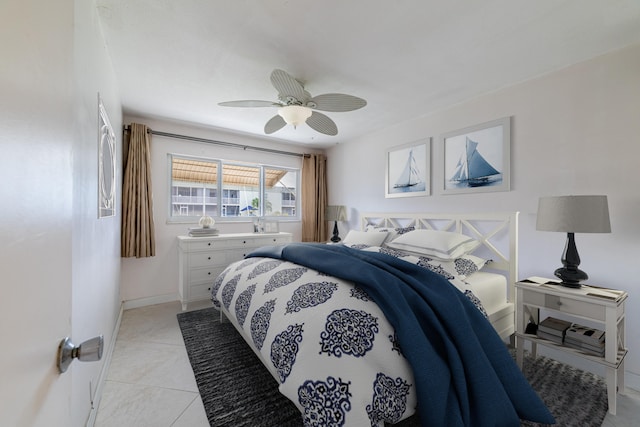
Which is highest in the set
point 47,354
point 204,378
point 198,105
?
point 198,105

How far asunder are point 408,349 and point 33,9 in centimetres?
154

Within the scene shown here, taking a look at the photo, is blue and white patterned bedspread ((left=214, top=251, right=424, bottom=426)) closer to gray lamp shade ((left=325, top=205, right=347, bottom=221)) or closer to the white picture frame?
the white picture frame

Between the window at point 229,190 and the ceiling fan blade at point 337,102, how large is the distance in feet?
7.52

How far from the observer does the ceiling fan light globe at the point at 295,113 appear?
2.35m

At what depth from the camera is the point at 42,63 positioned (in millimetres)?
455

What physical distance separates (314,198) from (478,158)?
2699mm

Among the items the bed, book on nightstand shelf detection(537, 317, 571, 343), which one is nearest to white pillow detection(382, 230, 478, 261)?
the bed

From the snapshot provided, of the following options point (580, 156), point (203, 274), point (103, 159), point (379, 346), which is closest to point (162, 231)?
point (203, 274)

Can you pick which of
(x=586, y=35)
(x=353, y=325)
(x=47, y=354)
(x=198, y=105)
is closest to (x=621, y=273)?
(x=586, y=35)

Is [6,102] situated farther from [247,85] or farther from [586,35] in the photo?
[586,35]

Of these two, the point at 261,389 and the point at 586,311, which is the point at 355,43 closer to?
the point at 586,311

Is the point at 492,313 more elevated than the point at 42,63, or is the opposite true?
the point at 42,63

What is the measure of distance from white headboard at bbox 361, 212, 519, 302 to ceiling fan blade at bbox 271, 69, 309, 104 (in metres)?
2.04

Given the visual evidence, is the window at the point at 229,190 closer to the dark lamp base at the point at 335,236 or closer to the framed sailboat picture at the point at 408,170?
the dark lamp base at the point at 335,236
